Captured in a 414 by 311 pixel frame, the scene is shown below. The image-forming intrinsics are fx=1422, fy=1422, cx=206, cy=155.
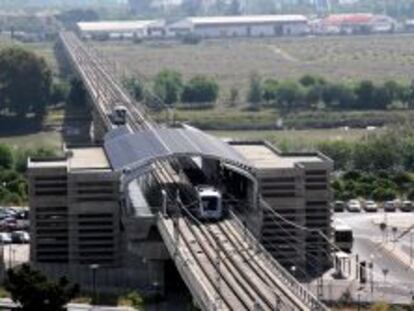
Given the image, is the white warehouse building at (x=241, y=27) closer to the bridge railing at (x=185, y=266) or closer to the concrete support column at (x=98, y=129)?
the concrete support column at (x=98, y=129)

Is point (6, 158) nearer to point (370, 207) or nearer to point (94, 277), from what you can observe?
point (370, 207)

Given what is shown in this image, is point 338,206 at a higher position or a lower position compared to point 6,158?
lower

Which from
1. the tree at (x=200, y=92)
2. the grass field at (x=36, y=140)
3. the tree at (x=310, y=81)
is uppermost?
the tree at (x=310, y=81)

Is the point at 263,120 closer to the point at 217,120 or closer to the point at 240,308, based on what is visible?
the point at 217,120

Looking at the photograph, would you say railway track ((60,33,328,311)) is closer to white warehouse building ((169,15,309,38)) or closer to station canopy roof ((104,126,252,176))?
station canopy roof ((104,126,252,176))

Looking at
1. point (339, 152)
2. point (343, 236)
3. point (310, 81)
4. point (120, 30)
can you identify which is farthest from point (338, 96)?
point (120, 30)

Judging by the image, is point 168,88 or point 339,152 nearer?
point 339,152

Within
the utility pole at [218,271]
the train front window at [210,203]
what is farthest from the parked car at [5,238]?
the utility pole at [218,271]
